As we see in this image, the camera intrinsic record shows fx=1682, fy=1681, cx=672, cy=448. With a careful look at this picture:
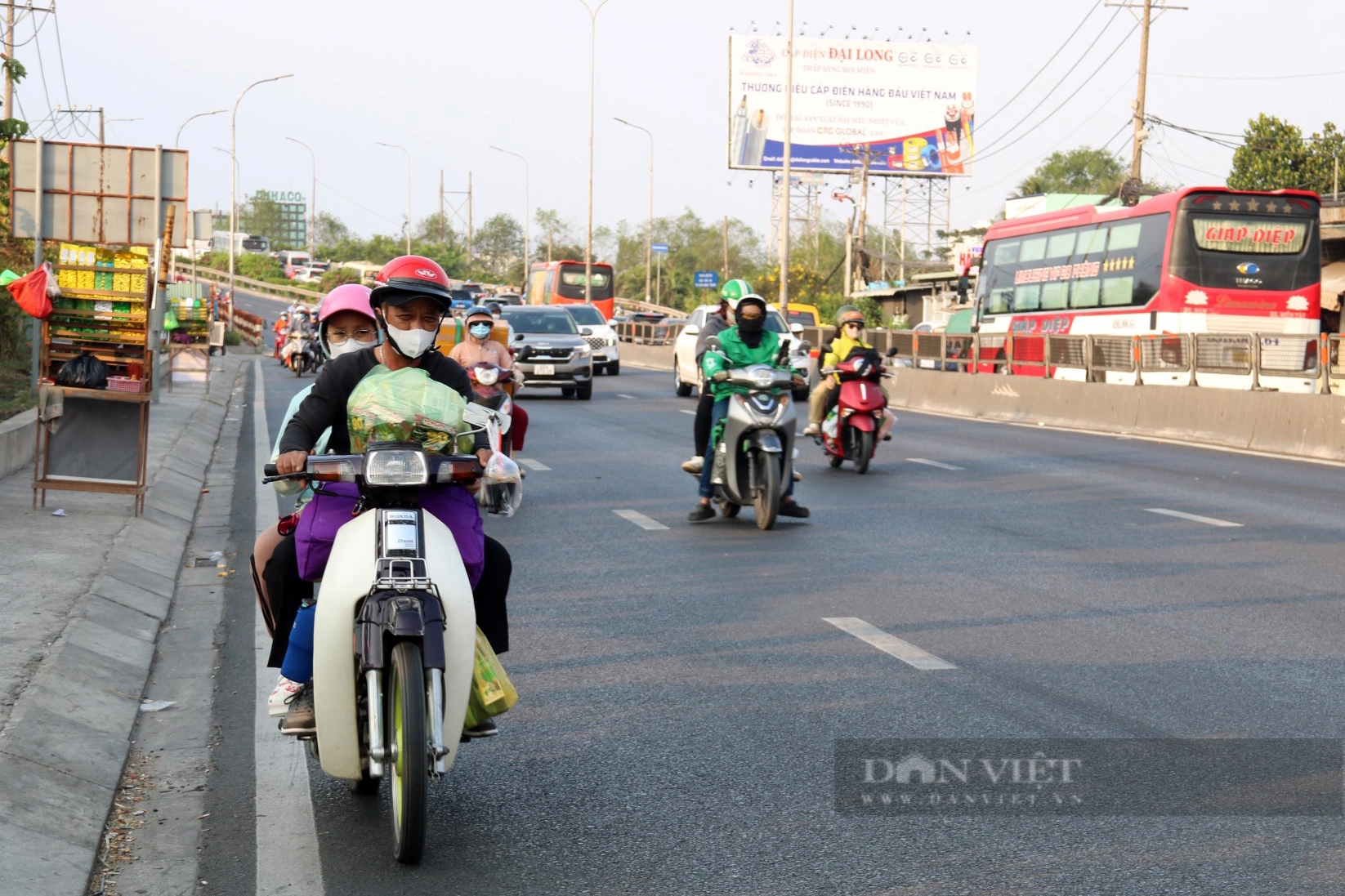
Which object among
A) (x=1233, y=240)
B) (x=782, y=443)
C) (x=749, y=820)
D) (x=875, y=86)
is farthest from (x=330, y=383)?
(x=875, y=86)

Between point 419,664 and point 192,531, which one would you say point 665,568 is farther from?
point 419,664

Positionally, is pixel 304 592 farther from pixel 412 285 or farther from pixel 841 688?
pixel 841 688

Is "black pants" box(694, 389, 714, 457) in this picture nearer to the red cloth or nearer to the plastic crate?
the plastic crate

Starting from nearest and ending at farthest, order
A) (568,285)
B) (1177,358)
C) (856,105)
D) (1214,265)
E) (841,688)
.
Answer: (841,688)
(1177,358)
(1214,265)
(568,285)
(856,105)

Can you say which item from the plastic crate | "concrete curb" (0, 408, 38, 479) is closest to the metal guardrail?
"concrete curb" (0, 408, 38, 479)

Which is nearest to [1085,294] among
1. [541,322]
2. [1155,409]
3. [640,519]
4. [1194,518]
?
[1155,409]

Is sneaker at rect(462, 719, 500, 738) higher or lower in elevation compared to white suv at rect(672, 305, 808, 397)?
lower

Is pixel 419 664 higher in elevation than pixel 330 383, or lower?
lower

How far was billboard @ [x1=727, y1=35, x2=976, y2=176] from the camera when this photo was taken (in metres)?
71.5

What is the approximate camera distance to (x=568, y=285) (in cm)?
6656

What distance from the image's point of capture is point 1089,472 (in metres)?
16.6

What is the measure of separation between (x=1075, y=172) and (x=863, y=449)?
95.7 m

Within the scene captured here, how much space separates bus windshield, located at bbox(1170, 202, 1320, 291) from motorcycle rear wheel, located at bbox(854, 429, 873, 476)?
516 inches

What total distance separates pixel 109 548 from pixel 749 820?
6091 mm
